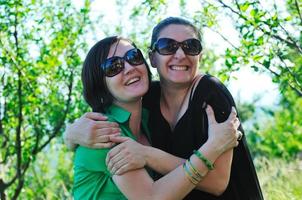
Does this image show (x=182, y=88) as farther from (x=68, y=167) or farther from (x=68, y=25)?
(x=68, y=167)

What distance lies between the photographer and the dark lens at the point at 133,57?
425cm

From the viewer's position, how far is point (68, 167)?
40.3ft

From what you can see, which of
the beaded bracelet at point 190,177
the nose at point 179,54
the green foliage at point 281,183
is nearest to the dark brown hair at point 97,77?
the nose at point 179,54

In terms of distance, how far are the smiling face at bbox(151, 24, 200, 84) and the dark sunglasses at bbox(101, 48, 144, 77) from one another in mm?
199

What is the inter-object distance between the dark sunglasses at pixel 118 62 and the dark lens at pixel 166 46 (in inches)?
6.8

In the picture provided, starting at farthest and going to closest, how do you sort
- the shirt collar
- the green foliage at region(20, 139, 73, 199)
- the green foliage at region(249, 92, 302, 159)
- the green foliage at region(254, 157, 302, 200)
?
the green foliage at region(249, 92, 302, 159) → the green foliage at region(20, 139, 73, 199) → the green foliage at region(254, 157, 302, 200) → the shirt collar

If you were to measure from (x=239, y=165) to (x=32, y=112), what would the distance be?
465 cm

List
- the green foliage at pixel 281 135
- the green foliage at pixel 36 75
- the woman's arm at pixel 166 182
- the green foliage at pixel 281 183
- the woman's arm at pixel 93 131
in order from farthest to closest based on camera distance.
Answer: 1. the green foliage at pixel 281 135
2. the green foliage at pixel 36 75
3. the green foliage at pixel 281 183
4. the woman's arm at pixel 93 131
5. the woman's arm at pixel 166 182

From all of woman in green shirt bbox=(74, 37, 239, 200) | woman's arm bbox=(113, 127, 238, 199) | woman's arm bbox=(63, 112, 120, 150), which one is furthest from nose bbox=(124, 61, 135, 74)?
woman's arm bbox=(113, 127, 238, 199)

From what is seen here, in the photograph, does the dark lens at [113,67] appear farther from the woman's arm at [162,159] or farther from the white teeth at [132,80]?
the woman's arm at [162,159]

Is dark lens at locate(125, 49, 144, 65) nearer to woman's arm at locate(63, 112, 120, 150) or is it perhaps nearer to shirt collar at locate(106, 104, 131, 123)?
shirt collar at locate(106, 104, 131, 123)

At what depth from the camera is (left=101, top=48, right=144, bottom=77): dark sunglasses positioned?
4.21 metres

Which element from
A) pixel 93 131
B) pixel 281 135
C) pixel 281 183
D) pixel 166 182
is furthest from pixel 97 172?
pixel 281 135

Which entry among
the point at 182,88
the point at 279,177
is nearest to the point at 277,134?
the point at 279,177
